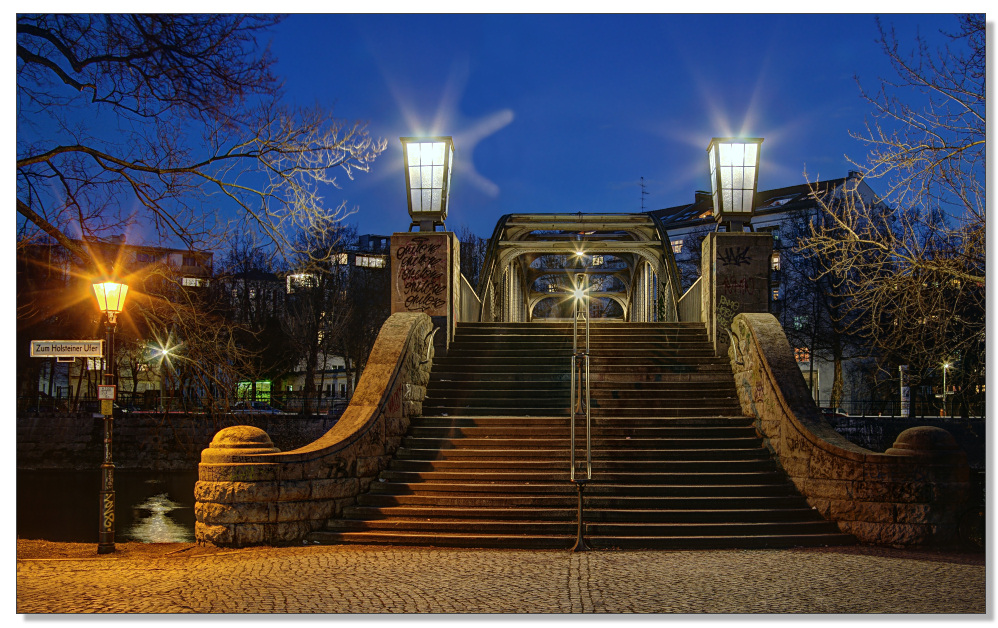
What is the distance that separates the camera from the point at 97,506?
19797 mm

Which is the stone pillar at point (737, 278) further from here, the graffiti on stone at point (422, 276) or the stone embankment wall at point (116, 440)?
the stone embankment wall at point (116, 440)

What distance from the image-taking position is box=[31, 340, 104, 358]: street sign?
23.6ft

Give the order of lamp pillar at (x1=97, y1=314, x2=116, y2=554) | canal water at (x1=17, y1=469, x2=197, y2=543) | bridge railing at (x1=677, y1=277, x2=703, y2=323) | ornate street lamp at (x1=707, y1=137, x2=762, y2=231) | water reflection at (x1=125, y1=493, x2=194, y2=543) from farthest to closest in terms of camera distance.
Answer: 1. canal water at (x1=17, y1=469, x2=197, y2=543)
2. water reflection at (x1=125, y1=493, x2=194, y2=543)
3. bridge railing at (x1=677, y1=277, x2=703, y2=323)
4. ornate street lamp at (x1=707, y1=137, x2=762, y2=231)
5. lamp pillar at (x1=97, y1=314, x2=116, y2=554)

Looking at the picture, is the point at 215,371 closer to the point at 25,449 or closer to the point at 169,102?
the point at 169,102

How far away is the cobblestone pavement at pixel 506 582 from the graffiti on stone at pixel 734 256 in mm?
5338

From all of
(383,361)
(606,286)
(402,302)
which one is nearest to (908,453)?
(383,361)

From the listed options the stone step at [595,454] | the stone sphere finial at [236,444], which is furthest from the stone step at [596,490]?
the stone sphere finial at [236,444]

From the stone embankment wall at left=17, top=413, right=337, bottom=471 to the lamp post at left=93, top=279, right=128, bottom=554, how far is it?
19968mm

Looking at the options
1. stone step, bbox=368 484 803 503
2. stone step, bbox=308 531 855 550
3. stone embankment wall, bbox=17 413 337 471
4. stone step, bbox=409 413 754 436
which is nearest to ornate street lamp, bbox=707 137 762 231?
stone step, bbox=409 413 754 436

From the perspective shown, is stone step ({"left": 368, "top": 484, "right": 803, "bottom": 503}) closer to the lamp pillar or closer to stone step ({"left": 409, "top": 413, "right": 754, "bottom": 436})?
stone step ({"left": 409, "top": 413, "right": 754, "bottom": 436})

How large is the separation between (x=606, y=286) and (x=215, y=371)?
41.9m

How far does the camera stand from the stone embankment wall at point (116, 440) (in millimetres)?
28172

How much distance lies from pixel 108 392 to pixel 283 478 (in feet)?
6.52

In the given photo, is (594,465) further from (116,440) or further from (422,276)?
(116,440)
